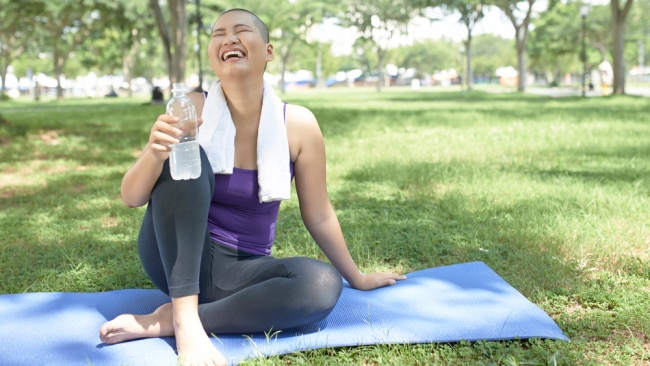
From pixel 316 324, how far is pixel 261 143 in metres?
0.80

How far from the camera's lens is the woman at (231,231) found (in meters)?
2.35

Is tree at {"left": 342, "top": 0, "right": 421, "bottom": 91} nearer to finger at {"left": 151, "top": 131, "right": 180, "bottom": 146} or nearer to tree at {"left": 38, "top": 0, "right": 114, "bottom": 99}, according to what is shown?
tree at {"left": 38, "top": 0, "right": 114, "bottom": 99}

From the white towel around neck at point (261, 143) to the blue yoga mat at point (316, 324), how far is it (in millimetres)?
597

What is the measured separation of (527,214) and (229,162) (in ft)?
10.2

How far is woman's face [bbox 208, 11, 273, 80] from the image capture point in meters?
2.53

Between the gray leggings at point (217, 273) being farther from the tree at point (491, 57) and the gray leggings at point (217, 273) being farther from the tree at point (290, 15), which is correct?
the tree at point (491, 57)

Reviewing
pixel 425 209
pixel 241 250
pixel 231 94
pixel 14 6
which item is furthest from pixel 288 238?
pixel 14 6

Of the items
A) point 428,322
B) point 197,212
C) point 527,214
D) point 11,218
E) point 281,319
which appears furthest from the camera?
point 11,218

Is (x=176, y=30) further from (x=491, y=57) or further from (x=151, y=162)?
(x=491, y=57)

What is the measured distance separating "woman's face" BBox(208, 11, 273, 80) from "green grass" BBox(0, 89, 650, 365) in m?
1.14

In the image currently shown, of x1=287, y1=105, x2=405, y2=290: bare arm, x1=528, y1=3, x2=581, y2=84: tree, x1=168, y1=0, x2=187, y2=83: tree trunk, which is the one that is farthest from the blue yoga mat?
x1=528, y1=3, x2=581, y2=84: tree

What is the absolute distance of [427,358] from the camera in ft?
8.21

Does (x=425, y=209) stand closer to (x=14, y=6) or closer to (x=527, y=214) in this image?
(x=527, y=214)

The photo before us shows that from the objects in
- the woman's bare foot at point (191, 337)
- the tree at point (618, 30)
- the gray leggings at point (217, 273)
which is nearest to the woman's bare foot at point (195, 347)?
the woman's bare foot at point (191, 337)
